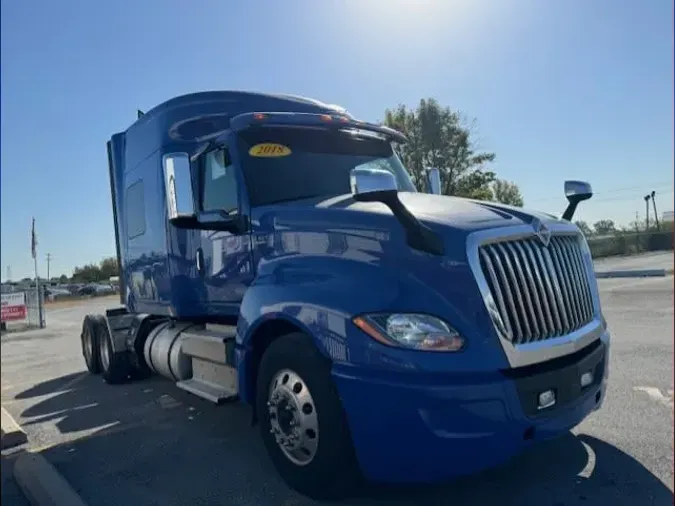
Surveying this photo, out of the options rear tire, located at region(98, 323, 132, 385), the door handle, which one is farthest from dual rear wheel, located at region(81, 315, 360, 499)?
rear tire, located at region(98, 323, 132, 385)

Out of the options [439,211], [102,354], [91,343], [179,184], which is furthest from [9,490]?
[91,343]

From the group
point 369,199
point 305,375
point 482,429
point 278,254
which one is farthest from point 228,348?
point 482,429

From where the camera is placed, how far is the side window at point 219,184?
4675 millimetres

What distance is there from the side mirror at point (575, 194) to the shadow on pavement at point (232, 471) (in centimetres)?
170

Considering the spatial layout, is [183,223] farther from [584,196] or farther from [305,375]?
[584,196]

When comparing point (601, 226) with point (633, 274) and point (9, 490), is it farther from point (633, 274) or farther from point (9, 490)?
point (633, 274)

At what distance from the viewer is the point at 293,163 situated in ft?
15.3

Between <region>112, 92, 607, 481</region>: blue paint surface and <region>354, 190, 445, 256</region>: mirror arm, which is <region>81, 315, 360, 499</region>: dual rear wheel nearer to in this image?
<region>112, 92, 607, 481</region>: blue paint surface

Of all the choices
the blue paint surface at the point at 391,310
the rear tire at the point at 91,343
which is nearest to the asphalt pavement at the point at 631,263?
the blue paint surface at the point at 391,310

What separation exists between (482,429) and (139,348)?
5.39 m

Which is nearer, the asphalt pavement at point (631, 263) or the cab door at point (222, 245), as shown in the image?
the cab door at point (222, 245)

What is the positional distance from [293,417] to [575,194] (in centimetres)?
277

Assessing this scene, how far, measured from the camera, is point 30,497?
3.99m

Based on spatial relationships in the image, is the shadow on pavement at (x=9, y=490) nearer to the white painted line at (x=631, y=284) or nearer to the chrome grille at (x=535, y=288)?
the chrome grille at (x=535, y=288)
